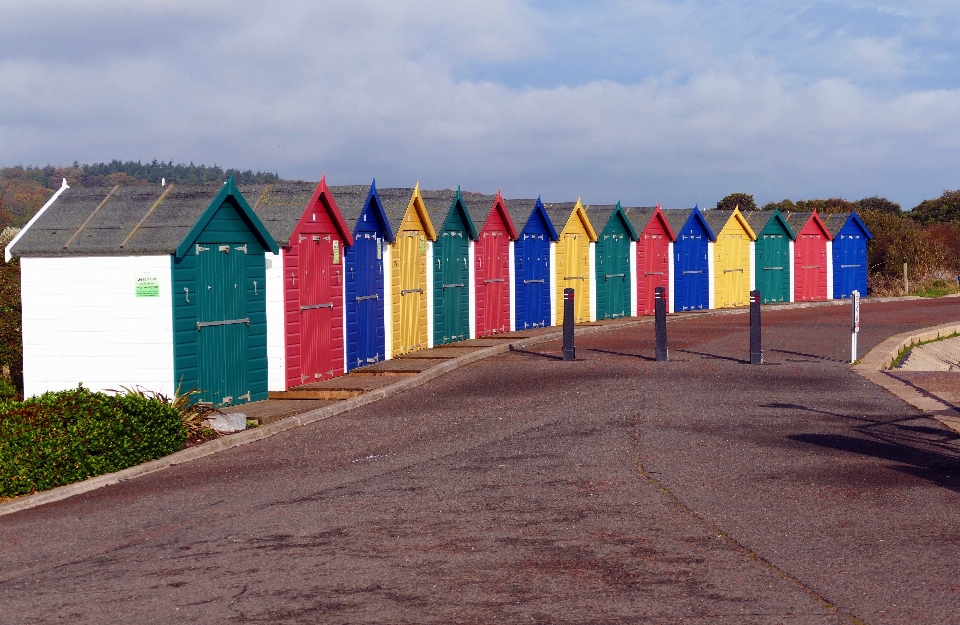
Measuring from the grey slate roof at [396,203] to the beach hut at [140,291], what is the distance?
5818 mm

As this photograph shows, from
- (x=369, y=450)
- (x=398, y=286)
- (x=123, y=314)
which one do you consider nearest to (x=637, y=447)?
(x=369, y=450)

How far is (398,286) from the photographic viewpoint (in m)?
21.2

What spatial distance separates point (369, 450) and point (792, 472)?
412cm

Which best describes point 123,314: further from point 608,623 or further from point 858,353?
point 858,353

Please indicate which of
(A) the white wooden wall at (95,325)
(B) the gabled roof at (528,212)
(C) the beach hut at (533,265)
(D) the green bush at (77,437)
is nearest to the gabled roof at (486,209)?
(B) the gabled roof at (528,212)

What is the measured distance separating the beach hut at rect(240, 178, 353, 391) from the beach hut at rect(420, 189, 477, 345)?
4995 mm

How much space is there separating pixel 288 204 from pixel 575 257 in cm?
A: 1429

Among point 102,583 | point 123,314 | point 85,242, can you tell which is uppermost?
point 85,242

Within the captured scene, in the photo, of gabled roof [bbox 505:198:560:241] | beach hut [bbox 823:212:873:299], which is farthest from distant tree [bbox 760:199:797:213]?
gabled roof [bbox 505:198:560:241]

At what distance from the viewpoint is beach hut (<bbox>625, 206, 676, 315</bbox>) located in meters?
33.5

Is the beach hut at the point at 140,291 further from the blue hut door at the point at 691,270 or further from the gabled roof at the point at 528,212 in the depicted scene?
the blue hut door at the point at 691,270

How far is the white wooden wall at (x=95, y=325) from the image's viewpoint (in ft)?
45.1

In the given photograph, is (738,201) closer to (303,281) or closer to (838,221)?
(838,221)

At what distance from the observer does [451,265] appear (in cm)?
2409
